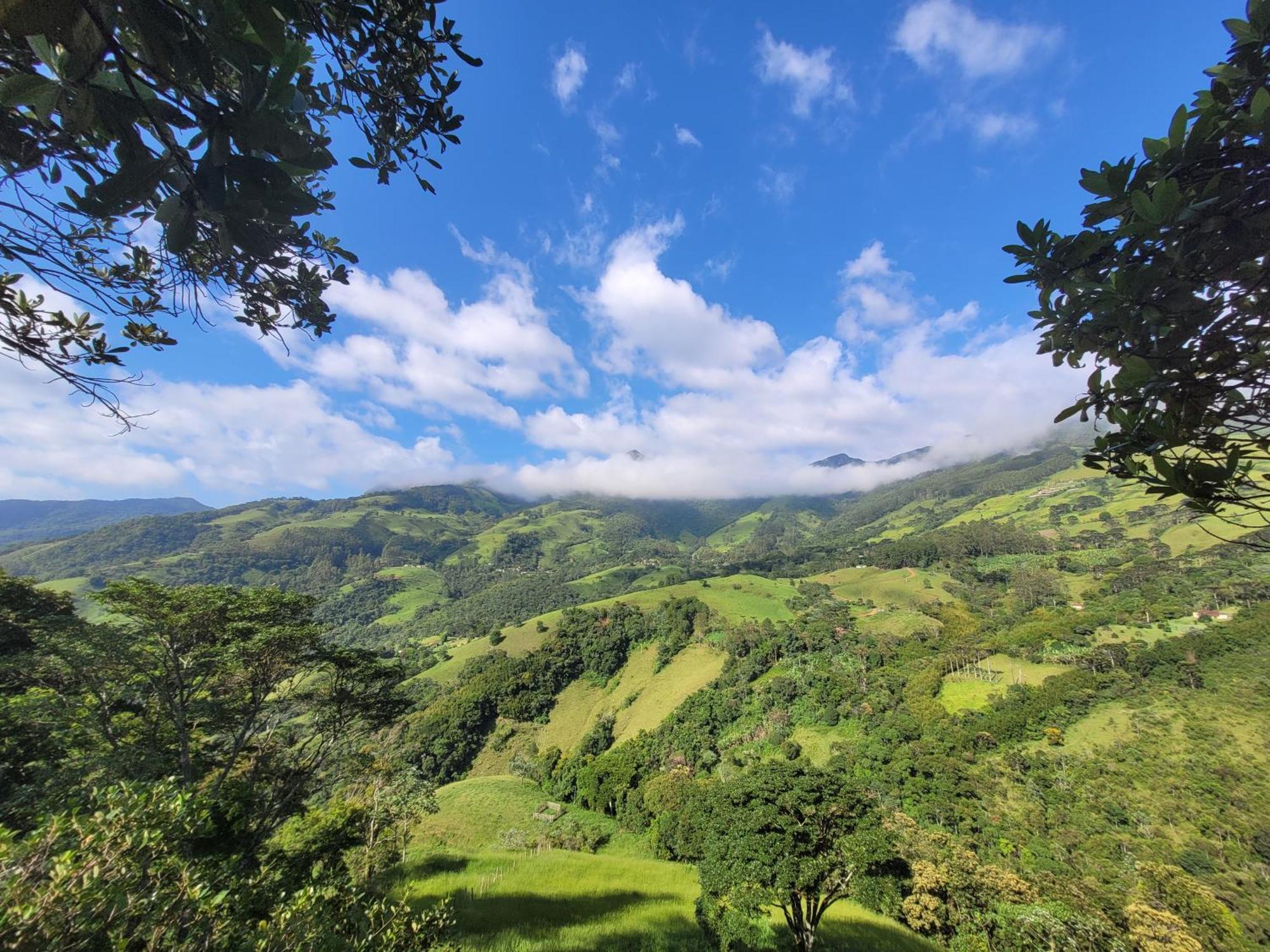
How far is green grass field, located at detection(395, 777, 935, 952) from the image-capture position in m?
10.5

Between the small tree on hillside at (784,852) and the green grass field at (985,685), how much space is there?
5220 centimetres

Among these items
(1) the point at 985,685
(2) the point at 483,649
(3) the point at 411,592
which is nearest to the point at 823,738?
(1) the point at 985,685

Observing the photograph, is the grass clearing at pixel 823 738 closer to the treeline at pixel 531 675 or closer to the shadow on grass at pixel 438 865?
the treeline at pixel 531 675

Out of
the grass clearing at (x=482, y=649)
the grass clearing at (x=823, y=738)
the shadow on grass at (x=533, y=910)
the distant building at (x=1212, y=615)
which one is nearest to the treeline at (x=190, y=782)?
the shadow on grass at (x=533, y=910)

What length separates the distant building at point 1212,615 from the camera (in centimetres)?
5572

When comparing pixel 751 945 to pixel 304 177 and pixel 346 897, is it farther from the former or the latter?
pixel 304 177

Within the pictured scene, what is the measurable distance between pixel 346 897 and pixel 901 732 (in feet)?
198

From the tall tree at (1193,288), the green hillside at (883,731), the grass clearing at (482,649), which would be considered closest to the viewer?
the tall tree at (1193,288)

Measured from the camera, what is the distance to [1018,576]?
9012 centimetres

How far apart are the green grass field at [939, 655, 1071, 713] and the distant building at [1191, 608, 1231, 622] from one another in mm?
19170

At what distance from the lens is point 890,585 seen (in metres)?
93.9

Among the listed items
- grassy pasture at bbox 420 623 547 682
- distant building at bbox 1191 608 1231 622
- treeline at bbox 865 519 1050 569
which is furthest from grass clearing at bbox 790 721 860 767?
treeline at bbox 865 519 1050 569

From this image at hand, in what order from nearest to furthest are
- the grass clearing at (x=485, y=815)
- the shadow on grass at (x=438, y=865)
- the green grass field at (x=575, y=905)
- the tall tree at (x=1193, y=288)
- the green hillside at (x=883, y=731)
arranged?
the tall tree at (x=1193, y=288) < the green grass field at (x=575, y=905) < the shadow on grass at (x=438, y=865) < the green hillside at (x=883, y=731) < the grass clearing at (x=485, y=815)

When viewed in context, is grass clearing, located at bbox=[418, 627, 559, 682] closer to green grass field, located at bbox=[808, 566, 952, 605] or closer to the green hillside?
the green hillside
